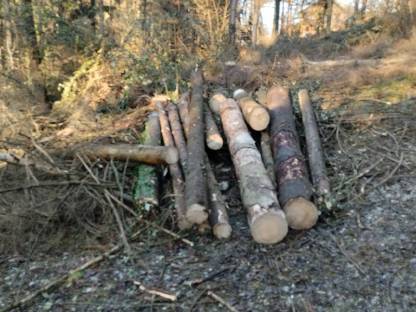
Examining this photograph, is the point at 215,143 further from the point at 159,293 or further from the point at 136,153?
the point at 159,293

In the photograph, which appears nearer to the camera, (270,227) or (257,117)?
(270,227)

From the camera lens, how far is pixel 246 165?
4.13m

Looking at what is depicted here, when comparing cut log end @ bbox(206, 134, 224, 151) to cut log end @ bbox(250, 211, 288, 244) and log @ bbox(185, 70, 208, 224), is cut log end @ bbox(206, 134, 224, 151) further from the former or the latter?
cut log end @ bbox(250, 211, 288, 244)

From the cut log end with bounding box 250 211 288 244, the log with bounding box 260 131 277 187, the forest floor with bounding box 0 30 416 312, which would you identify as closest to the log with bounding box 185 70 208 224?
the forest floor with bounding box 0 30 416 312

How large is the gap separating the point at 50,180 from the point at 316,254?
281 cm

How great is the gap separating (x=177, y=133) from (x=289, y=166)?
1.60 metres

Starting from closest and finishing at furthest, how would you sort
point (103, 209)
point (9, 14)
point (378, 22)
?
point (103, 209) → point (9, 14) → point (378, 22)

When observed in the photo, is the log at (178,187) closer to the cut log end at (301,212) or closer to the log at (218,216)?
the log at (218,216)

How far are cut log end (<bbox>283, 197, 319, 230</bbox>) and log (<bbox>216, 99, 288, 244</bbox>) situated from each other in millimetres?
123

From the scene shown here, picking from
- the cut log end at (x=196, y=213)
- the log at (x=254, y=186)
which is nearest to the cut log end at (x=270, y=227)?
the log at (x=254, y=186)

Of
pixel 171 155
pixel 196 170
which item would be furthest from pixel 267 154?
pixel 171 155

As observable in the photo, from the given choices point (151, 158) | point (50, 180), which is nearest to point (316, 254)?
point (151, 158)

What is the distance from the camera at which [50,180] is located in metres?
4.39

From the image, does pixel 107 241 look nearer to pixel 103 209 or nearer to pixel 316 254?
pixel 103 209
